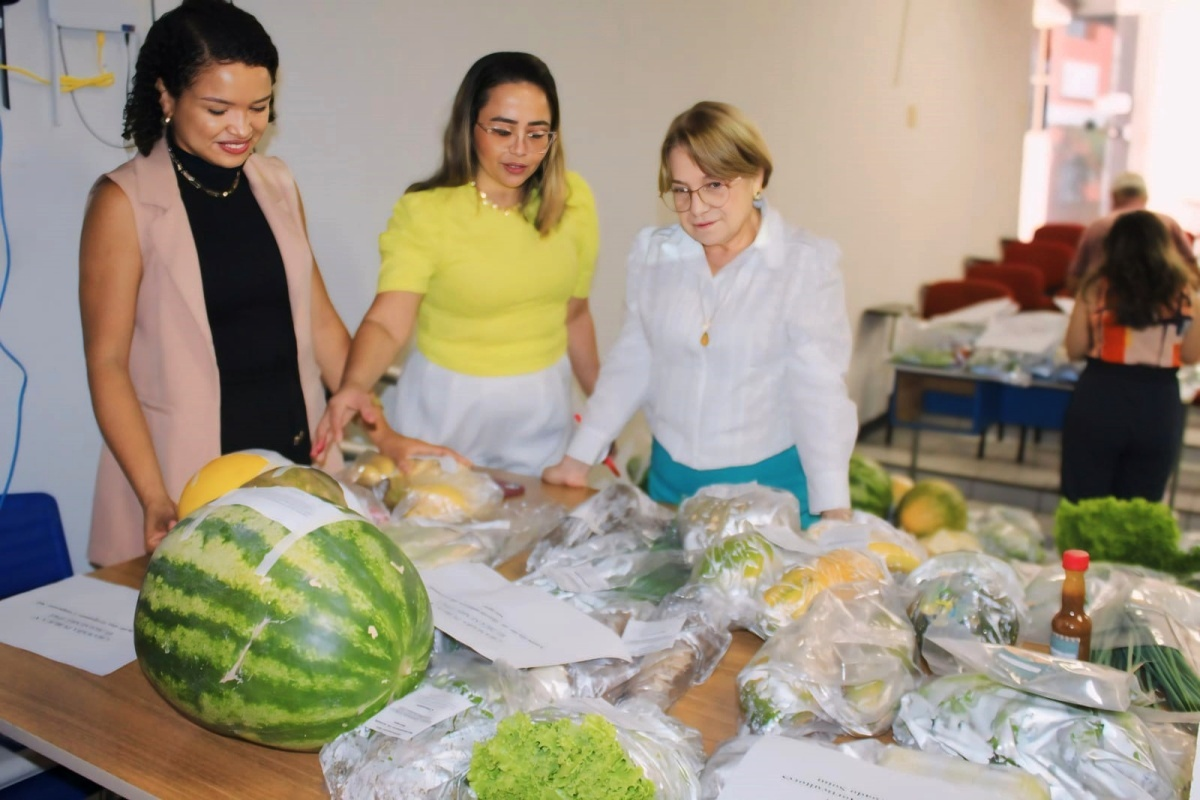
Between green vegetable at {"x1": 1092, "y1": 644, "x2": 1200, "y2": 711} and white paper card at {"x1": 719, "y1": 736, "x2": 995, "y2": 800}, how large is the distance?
0.39 metres

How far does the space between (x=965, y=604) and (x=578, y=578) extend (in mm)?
554

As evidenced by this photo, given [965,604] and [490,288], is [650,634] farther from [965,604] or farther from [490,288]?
[490,288]

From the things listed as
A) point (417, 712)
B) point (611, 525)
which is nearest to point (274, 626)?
point (417, 712)

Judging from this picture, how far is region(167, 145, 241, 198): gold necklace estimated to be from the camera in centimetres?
207

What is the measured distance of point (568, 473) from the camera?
229 cm

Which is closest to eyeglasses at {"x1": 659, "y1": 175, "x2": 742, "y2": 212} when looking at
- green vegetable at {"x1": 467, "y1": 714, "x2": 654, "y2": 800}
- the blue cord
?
green vegetable at {"x1": 467, "y1": 714, "x2": 654, "y2": 800}

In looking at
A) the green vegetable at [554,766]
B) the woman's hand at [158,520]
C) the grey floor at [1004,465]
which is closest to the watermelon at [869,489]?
the woman's hand at [158,520]

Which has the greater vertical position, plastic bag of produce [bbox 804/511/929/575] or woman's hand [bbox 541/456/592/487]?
plastic bag of produce [bbox 804/511/929/575]

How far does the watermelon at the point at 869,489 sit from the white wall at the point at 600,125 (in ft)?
5.25

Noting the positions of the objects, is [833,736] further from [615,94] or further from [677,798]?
[615,94]

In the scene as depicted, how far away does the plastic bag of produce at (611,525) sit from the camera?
1.77m

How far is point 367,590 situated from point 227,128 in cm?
106

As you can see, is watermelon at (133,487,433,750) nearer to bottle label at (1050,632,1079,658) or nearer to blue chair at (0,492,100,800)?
bottle label at (1050,632,1079,658)

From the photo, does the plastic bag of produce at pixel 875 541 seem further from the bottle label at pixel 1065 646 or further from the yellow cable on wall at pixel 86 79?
the yellow cable on wall at pixel 86 79
